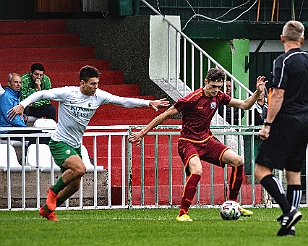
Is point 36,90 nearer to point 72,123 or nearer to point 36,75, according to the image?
point 36,75

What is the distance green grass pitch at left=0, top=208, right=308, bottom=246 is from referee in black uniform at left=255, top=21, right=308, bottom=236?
0.61 meters

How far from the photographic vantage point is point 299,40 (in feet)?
38.0

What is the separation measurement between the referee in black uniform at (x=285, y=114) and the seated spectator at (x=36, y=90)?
27.0 ft

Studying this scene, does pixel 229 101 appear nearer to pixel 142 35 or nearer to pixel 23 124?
pixel 23 124

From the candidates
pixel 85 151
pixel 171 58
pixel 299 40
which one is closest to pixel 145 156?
pixel 85 151

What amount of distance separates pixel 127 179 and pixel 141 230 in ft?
17.8

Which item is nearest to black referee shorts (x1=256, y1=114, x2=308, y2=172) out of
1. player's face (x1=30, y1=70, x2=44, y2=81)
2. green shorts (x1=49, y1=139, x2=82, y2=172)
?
green shorts (x1=49, y1=139, x2=82, y2=172)

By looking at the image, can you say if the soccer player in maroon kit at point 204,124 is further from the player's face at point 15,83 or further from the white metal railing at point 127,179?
the player's face at point 15,83

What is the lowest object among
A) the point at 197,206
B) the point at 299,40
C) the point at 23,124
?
the point at 197,206

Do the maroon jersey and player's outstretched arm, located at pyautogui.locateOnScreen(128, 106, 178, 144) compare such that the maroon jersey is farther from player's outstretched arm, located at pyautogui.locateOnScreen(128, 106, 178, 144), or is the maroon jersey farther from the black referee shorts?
the black referee shorts

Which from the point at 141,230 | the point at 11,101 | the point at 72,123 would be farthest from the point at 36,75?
the point at 141,230

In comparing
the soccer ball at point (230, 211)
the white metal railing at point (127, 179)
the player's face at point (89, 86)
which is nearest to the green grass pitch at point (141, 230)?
the soccer ball at point (230, 211)

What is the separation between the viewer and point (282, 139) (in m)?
11.5

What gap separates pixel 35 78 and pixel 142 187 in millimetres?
3101
